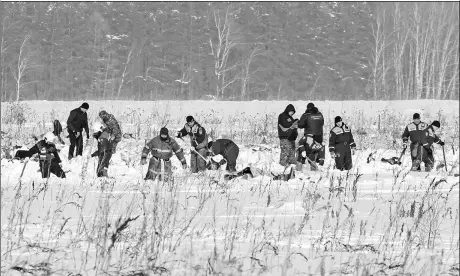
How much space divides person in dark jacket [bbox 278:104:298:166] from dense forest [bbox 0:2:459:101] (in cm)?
3979

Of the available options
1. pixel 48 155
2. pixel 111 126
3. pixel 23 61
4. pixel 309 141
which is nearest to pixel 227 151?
pixel 111 126

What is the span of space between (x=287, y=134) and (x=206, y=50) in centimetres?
5132

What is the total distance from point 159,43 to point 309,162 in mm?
52164

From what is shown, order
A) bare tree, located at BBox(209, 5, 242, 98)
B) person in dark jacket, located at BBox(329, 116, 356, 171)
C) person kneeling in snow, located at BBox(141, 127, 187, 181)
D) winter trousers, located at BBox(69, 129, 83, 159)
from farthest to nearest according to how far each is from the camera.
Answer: bare tree, located at BBox(209, 5, 242, 98) < winter trousers, located at BBox(69, 129, 83, 159) < person in dark jacket, located at BBox(329, 116, 356, 171) < person kneeling in snow, located at BBox(141, 127, 187, 181)

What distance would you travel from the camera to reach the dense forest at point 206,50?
5888 cm

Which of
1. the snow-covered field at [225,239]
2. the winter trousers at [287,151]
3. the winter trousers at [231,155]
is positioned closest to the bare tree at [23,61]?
the winter trousers at [287,151]

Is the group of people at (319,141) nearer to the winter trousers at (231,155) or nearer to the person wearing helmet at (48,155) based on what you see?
the winter trousers at (231,155)

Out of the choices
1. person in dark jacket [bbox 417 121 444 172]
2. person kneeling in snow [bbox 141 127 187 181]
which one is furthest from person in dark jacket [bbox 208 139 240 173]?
person in dark jacket [bbox 417 121 444 172]

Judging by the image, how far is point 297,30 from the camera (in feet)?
232

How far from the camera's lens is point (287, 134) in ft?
48.9

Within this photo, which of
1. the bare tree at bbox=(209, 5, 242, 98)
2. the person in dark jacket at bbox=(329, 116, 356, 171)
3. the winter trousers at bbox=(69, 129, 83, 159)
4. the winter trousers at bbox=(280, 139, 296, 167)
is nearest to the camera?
the person in dark jacket at bbox=(329, 116, 356, 171)

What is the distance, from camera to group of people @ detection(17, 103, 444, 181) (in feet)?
40.3

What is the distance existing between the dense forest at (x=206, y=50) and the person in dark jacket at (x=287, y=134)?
39793 millimetres

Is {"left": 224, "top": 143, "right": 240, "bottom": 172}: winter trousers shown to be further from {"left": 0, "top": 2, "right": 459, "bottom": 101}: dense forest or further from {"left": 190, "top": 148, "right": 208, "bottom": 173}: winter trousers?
{"left": 0, "top": 2, "right": 459, "bottom": 101}: dense forest
